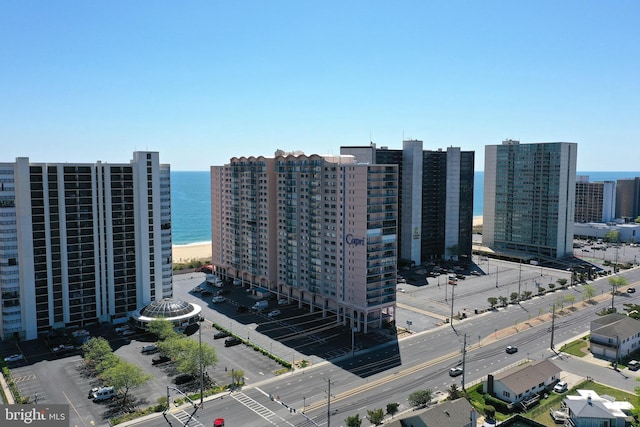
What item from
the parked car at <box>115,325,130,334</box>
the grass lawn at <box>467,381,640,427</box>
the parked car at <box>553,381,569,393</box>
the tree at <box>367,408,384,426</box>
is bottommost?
the grass lawn at <box>467,381,640,427</box>

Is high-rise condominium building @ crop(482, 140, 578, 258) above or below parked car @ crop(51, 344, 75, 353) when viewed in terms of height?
above

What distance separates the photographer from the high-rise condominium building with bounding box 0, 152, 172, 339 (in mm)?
105125

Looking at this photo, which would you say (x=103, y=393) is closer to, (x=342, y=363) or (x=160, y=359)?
(x=160, y=359)

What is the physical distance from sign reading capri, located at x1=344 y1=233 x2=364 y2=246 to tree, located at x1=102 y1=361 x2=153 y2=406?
4981cm

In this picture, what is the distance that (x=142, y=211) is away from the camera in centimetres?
11838

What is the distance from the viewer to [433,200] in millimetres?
184750

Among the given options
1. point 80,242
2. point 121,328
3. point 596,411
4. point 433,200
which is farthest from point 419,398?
point 433,200

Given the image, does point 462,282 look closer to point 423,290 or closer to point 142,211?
point 423,290

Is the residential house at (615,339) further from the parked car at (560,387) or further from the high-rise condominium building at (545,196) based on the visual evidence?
the high-rise condominium building at (545,196)

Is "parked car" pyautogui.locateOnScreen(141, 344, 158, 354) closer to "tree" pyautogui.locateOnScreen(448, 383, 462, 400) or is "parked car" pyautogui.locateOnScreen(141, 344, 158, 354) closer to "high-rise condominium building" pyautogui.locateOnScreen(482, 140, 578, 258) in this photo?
"tree" pyautogui.locateOnScreen(448, 383, 462, 400)

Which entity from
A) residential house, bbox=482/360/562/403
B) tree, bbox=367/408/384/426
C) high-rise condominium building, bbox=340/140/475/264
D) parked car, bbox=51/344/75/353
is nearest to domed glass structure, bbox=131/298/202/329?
parked car, bbox=51/344/75/353

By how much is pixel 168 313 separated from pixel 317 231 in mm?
37414
